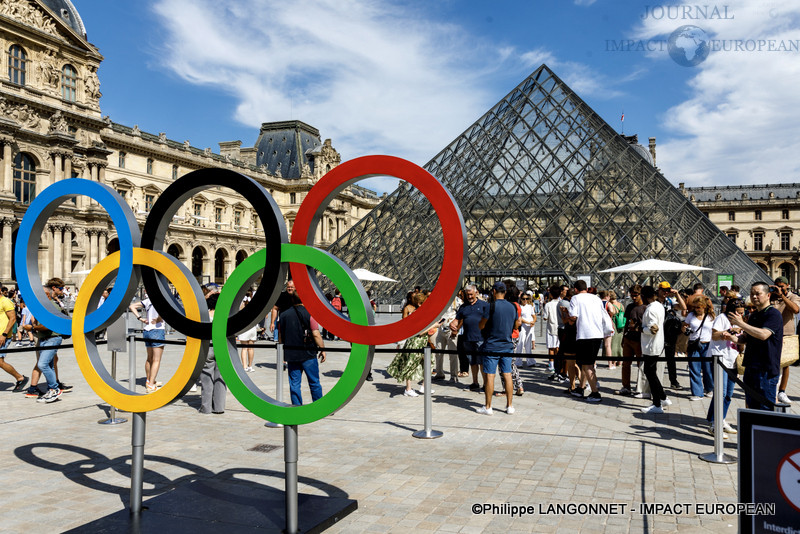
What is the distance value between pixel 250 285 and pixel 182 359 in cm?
64

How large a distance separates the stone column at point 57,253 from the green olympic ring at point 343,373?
33533 mm

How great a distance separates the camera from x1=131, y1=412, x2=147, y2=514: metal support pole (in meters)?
3.96

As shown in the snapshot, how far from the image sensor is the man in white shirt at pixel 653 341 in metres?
7.30

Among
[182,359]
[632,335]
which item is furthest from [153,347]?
[632,335]

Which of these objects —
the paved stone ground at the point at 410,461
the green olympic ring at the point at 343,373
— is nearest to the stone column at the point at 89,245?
the paved stone ground at the point at 410,461

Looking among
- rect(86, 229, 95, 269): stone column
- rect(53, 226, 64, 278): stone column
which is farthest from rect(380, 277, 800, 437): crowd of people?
rect(86, 229, 95, 269): stone column

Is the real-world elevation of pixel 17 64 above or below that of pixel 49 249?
above

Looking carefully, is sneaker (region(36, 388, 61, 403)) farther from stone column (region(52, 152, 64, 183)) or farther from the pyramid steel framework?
stone column (region(52, 152, 64, 183))

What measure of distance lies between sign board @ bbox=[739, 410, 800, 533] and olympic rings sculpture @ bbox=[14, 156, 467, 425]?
1631mm

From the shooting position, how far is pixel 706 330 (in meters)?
7.81

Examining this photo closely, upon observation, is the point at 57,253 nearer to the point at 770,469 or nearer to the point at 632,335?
the point at 632,335

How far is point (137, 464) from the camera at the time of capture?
405 cm

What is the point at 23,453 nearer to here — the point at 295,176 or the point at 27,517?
the point at 27,517

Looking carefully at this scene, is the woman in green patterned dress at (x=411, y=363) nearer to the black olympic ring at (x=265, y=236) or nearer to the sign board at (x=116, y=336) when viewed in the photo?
the sign board at (x=116, y=336)
